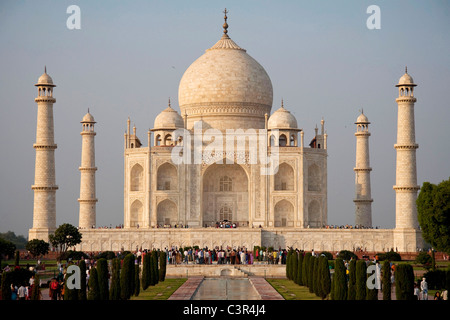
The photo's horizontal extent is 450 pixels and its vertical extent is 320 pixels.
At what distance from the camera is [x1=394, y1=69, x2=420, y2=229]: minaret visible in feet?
116

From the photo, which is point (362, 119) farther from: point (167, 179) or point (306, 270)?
point (306, 270)

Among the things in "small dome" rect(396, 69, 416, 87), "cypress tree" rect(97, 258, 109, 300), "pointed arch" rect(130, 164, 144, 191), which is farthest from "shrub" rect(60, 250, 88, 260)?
"small dome" rect(396, 69, 416, 87)

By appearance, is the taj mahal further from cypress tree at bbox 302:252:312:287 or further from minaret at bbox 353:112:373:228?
cypress tree at bbox 302:252:312:287

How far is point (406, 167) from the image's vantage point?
35.8m

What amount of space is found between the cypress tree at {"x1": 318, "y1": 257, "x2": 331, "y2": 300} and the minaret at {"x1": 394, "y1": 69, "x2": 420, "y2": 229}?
16546 mm

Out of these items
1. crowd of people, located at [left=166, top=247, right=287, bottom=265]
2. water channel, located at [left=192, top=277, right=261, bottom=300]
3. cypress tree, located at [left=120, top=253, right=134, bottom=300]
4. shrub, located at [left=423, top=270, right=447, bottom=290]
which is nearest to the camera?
cypress tree, located at [left=120, top=253, right=134, bottom=300]

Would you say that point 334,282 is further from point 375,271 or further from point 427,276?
point 427,276

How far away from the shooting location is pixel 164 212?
129 ft

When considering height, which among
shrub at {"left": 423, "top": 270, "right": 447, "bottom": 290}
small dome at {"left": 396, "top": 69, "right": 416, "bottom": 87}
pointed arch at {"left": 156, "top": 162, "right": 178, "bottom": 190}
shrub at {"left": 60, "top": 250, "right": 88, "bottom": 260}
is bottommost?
shrub at {"left": 423, "top": 270, "right": 447, "bottom": 290}

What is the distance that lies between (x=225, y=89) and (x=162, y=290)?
69.0 ft

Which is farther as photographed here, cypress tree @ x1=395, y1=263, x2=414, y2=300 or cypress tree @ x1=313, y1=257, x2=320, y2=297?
cypress tree @ x1=313, y1=257, x2=320, y2=297

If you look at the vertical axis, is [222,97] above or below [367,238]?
above

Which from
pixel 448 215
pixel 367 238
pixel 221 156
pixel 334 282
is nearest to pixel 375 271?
pixel 334 282
